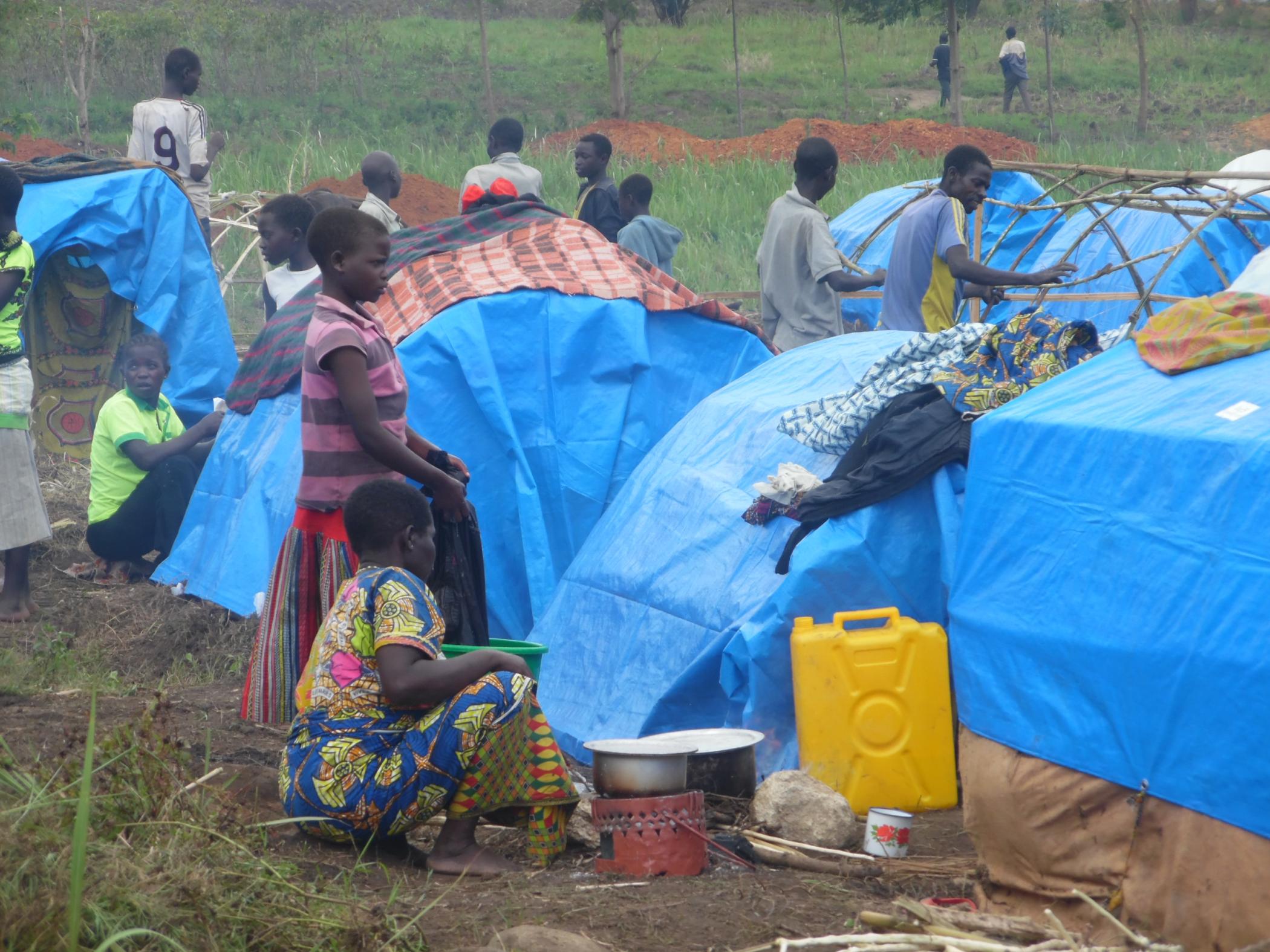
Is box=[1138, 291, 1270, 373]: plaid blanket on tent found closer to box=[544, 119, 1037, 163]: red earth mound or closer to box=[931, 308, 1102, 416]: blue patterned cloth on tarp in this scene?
box=[931, 308, 1102, 416]: blue patterned cloth on tarp

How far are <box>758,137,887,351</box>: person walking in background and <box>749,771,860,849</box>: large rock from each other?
2.99 metres

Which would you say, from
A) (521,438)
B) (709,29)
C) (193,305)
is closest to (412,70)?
(709,29)

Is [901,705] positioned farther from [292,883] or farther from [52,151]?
[52,151]

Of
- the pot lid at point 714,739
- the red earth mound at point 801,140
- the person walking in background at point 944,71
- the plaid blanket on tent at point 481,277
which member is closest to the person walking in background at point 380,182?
the plaid blanket on tent at point 481,277

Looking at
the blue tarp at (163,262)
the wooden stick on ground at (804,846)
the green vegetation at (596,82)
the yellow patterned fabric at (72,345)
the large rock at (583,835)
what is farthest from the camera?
the green vegetation at (596,82)

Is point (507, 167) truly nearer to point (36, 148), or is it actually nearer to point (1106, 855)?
point (1106, 855)

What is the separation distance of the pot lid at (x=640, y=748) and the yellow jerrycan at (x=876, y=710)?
14.9 inches

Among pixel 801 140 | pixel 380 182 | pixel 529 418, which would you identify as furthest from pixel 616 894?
pixel 801 140

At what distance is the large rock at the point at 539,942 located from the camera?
2525mm

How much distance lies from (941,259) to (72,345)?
5.26 metres

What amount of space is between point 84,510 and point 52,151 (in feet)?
38.4

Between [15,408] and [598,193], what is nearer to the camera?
[15,408]

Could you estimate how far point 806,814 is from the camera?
3.49 meters

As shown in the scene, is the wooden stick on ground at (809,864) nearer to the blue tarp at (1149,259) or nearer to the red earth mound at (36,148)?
the blue tarp at (1149,259)
